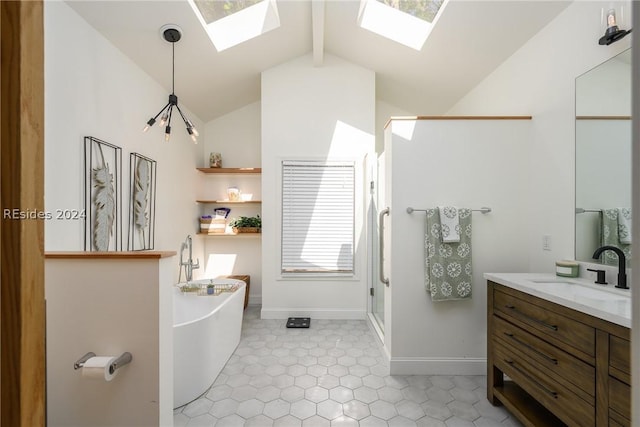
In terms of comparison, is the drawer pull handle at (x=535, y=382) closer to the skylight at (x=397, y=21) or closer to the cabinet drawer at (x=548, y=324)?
the cabinet drawer at (x=548, y=324)

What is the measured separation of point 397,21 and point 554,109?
171 centimetres

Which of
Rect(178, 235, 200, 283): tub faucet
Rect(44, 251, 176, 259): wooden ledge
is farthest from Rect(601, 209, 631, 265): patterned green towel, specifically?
Rect(178, 235, 200, 283): tub faucet

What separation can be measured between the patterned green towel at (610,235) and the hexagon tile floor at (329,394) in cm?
109

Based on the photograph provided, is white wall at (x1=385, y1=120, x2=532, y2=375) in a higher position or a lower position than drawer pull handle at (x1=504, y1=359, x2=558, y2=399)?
higher

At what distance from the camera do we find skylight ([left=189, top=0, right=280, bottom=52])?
9.09 ft

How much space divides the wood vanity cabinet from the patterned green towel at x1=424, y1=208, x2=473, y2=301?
27 cm

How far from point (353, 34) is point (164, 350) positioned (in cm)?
323

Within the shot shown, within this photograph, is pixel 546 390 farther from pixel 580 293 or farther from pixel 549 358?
pixel 580 293

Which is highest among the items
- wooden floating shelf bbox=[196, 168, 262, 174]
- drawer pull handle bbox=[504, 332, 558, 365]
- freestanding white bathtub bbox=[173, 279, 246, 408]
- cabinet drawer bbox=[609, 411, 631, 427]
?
wooden floating shelf bbox=[196, 168, 262, 174]

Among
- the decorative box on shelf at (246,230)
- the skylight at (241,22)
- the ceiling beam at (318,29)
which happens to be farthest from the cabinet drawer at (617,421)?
the skylight at (241,22)

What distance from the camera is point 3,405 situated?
1.26ft

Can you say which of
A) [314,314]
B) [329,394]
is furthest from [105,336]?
[314,314]

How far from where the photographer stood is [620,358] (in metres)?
1.08

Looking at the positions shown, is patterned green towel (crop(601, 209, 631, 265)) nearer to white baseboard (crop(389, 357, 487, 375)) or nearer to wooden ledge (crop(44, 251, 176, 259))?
white baseboard (crop(389, 357, 487, 375))
